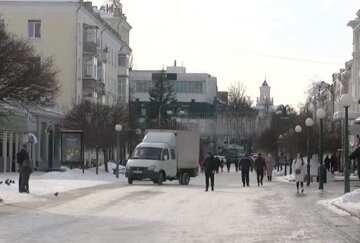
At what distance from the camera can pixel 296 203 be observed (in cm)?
2639

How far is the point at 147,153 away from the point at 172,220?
2136 centimetres

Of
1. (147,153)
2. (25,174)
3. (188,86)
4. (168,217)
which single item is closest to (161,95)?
(188,86)

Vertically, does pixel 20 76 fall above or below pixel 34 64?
below

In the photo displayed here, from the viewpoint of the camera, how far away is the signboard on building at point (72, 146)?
47812 millimetres

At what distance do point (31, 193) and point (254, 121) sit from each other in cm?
8791

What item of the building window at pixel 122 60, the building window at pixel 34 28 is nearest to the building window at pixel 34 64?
the building window at pixel 34 28

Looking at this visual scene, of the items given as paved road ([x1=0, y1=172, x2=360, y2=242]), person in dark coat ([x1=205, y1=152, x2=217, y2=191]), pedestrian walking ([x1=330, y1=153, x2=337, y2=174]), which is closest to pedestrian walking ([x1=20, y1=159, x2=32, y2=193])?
paved road ([x1=0, y1=172, x2=360, y2=242])

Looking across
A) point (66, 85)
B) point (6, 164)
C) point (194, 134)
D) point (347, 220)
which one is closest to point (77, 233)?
point (347, 220)

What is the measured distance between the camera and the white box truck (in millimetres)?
39531

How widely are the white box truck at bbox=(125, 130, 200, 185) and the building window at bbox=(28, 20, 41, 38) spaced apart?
2881 cm

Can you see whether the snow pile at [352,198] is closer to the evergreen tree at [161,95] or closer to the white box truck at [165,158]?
the white box truck at [165,158]

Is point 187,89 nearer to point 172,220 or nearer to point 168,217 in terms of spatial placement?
point 168,217

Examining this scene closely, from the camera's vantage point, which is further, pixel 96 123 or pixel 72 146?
pixel 96 123

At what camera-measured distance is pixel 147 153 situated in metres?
40.6
